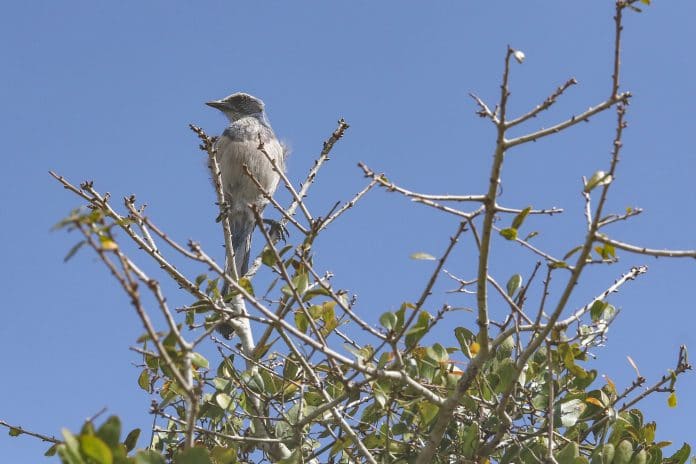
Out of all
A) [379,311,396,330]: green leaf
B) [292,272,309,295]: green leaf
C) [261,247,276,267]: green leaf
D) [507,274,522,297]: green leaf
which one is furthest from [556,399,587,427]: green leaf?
[261,247,276,267]: green leaf

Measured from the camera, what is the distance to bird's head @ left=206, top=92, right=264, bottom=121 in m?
7.80

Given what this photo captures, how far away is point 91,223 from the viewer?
2.09 meters

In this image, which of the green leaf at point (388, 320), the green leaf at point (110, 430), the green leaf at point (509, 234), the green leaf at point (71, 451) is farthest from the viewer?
the green leaf at point (388, 320)

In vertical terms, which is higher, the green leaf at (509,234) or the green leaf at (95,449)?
the green leaf at (509,234)

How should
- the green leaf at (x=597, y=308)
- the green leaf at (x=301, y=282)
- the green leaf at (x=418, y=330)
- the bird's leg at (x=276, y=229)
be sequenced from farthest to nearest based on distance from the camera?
the bird's leg at (x=276, y=229), the green leaf at (x=597, y=308), the green leaf at (x=301, y=282), the green leaf at (x=418, y=330)

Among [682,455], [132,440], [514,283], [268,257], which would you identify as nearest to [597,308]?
[514,283]

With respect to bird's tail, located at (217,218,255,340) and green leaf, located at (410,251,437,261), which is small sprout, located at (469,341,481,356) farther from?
bird's tail, located at (217,218,255,340)

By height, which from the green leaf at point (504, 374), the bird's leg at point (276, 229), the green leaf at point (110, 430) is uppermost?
the bird's leg at point (276, 229)

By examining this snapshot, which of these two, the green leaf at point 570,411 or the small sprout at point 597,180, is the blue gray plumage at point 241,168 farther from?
the small sprout at point 597,180

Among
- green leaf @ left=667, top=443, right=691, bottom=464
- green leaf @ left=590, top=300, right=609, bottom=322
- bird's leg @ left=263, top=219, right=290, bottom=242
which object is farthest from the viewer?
bird's leg @ left=263, top=219, right=290, bottom=242

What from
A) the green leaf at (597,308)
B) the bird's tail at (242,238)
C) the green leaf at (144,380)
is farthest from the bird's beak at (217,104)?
the green leaf at (597,308)

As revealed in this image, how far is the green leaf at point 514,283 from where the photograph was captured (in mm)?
3229

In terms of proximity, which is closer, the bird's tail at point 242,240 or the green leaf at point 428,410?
the green leaf at point 428,410

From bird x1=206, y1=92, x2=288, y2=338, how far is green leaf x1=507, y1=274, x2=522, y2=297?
325 cm
